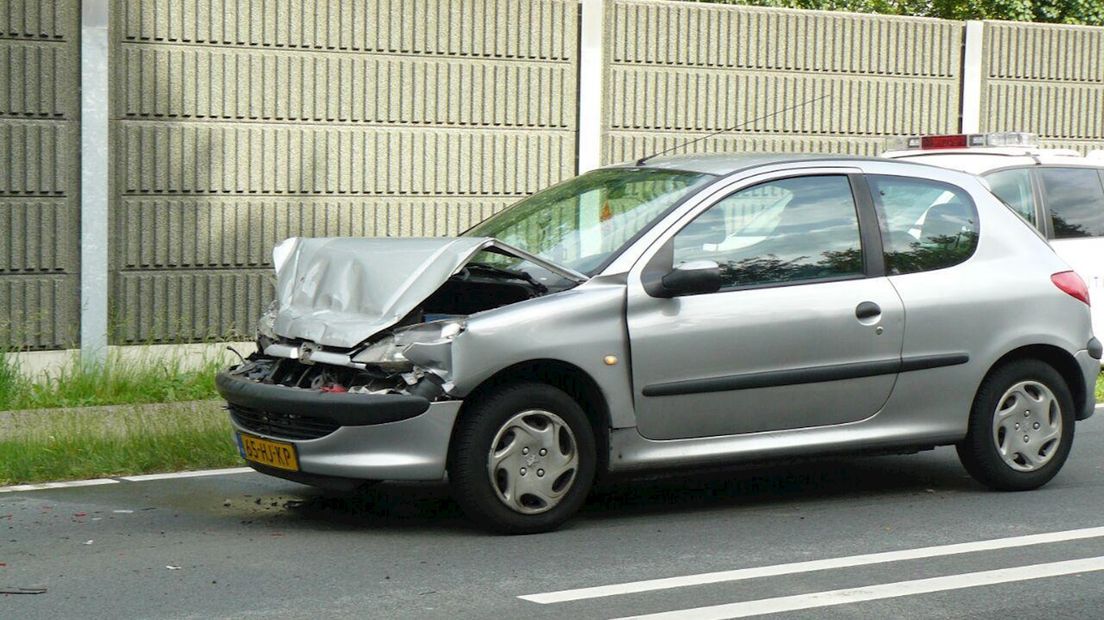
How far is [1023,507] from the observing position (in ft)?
24.8

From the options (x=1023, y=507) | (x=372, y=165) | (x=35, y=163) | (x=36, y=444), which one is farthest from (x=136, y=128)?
(x=1023, y=507)

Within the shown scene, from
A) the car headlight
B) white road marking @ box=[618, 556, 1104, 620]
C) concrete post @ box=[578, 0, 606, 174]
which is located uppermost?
concrete post @ box=[578, 0, 606, 174]

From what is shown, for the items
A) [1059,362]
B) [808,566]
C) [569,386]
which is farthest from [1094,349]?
[569,386]

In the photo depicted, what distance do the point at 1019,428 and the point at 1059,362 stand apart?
0.42m

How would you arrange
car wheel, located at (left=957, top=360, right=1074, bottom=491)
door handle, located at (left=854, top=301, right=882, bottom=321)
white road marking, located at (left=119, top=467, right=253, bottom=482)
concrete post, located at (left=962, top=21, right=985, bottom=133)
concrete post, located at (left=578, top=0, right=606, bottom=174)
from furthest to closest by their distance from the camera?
concrete post, located at (left=962, top=21, right=985, bottom=133) → concrete post, located at (left=578, top=0, right=606, bottom=174) → white road marking, located at (left=119, top=467, right=253, bottom=482) → car wheel, located at (left=957, top=360, right=1074, bottom=491) → door handle, located at (left=854, top=301, right=882, bottom=321)

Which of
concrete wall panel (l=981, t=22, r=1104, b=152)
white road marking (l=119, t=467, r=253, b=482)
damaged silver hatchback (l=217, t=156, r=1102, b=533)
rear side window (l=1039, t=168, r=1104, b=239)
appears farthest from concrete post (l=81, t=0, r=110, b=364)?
concrete wall panel (l=981, t=22, r=1104, b=152)

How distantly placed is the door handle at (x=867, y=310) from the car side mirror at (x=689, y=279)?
769 mm

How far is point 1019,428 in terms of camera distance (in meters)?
7.89

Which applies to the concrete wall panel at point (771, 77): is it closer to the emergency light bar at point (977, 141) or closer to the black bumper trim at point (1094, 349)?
the emergency light bar at point (977, 141)

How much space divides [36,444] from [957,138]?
719 centimetres

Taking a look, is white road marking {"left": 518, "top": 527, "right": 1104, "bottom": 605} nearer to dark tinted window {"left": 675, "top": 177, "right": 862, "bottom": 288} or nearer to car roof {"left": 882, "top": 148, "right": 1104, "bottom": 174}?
dark tinted window {"left": 675, "top": 177, "right": 862, "bottom": 288}

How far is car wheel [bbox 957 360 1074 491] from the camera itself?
25.6ft

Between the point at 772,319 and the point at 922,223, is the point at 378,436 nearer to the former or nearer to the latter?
the point at 772,319

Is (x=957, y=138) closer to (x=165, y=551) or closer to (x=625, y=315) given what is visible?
(x=625, y=315)
